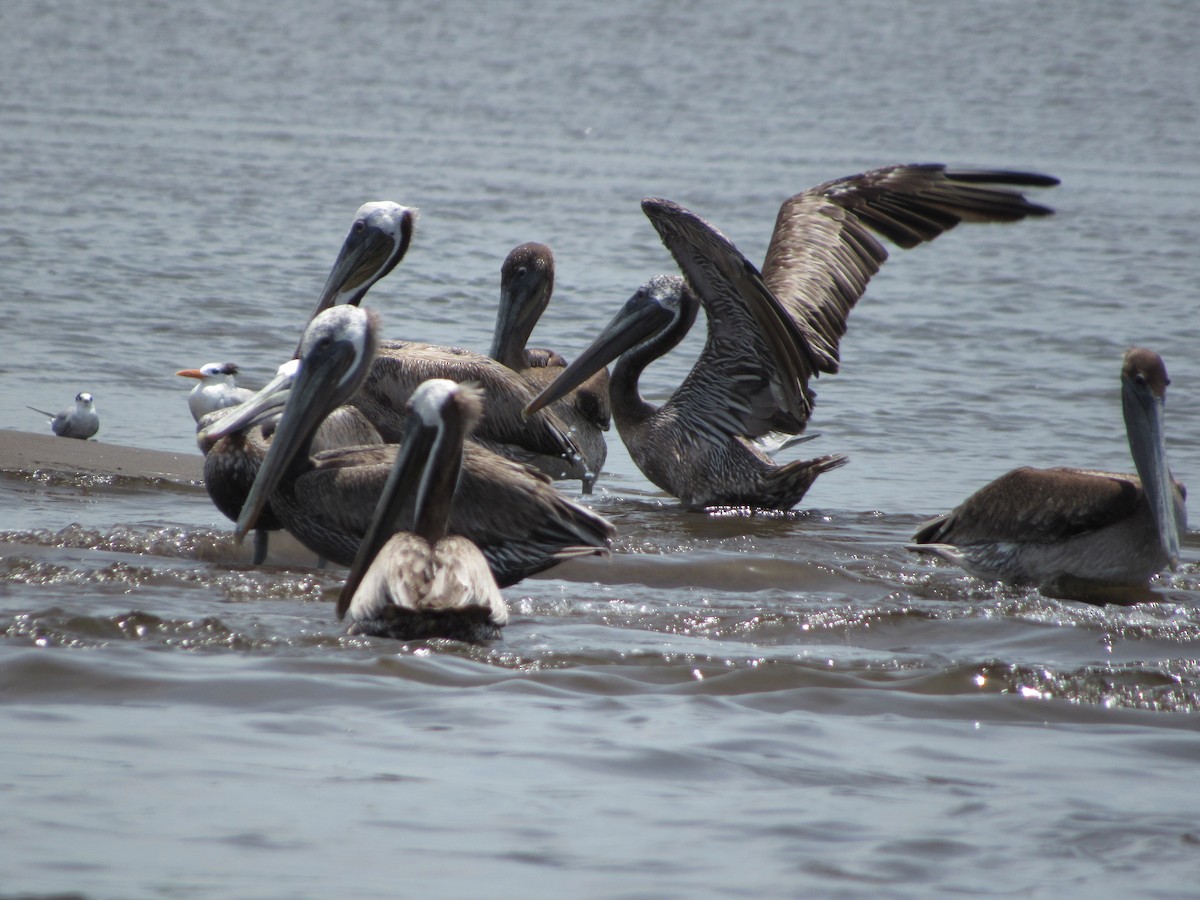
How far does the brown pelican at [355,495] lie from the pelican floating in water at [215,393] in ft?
6.85

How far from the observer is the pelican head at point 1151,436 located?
17.1 ft

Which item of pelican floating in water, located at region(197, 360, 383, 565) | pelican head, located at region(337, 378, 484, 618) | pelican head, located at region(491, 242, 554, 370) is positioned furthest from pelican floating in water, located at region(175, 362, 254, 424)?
pelican head, located at region(337, 378, 484, 618)

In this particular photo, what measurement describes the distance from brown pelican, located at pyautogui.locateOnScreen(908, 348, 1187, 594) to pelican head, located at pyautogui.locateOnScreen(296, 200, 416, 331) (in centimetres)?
274

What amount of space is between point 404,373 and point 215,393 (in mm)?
1300

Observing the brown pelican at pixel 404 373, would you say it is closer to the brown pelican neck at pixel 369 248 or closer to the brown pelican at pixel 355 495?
the brown pelican neck at pixel 369 248

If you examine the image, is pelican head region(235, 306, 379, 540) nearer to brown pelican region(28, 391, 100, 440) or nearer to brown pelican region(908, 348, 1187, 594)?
brown pelican region(908, 348, 1187, 594)

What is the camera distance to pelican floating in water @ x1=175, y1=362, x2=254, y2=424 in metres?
7.13

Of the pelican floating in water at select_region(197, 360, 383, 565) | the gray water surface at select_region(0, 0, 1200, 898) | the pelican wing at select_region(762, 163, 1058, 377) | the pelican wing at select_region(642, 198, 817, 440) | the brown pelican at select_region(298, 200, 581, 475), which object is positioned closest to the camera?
the gray water surface at select_region(0, 0, 1200, 898)

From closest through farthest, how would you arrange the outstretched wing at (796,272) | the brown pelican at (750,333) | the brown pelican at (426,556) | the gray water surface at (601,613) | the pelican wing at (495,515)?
1. the gray water surface at (601,613)
2. the brown pelican at (426,556)
3. the pelican wing at (495,515)
4. the outstretched wing at (796,272)
5. the brown pelican at (750,333)

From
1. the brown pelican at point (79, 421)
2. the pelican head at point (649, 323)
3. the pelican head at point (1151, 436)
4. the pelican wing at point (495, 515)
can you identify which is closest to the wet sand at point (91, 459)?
the brown pelican at point (79, 421)

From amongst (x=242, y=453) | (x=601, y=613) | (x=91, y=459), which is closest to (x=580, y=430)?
(x=91, y=459)

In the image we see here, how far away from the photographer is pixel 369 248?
7016 millimetres

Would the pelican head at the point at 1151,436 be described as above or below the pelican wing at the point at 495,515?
above

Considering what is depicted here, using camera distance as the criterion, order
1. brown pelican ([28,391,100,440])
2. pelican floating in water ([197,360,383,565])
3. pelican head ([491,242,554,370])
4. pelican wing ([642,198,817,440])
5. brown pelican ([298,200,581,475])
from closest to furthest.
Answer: pelican floating in water ([197,360,383,565])
brown pelican ([298,200,581,475])
pelican wing ([642,198,817,440])
brown pelican ([28,391,100,440])
pelican head ([491,242,554,370])
